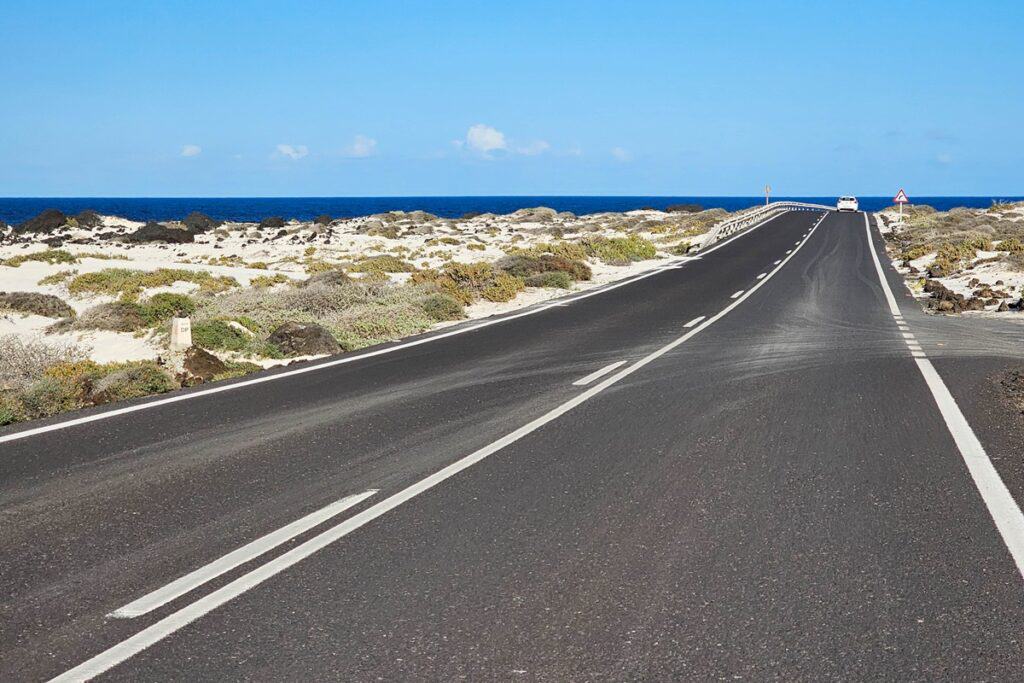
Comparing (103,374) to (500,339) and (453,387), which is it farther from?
(500,339)

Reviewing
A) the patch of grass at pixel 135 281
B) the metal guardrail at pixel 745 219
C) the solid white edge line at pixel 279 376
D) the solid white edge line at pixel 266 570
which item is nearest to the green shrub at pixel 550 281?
the solid white edge line at pixel 279 376

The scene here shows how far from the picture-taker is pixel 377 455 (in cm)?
725

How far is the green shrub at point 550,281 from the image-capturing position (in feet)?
80.1

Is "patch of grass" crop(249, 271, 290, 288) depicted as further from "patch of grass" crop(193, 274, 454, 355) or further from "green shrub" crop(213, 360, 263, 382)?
"green shrub" crop(213, 360, 263, 382)

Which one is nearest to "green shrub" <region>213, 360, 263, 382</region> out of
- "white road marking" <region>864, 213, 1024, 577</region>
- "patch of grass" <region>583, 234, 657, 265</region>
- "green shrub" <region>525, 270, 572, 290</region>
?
"white road marking" <region>864, 213, 1024, 577</region>

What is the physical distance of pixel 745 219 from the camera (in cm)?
6256

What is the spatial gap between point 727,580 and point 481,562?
4.02 feet

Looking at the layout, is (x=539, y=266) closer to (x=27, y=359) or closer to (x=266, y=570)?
(x=27, y=359)

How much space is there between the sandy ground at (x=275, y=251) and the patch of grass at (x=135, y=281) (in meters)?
0.32

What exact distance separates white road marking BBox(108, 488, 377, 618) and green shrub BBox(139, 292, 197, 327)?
11.9 m

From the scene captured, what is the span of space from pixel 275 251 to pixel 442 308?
33.9m

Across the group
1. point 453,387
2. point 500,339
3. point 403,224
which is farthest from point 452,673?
point 403,224

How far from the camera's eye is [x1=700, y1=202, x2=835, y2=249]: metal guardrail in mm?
45781

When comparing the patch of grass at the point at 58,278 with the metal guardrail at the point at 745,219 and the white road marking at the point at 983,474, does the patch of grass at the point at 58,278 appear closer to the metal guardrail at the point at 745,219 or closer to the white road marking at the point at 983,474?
the white road marking at the point at 983,474
